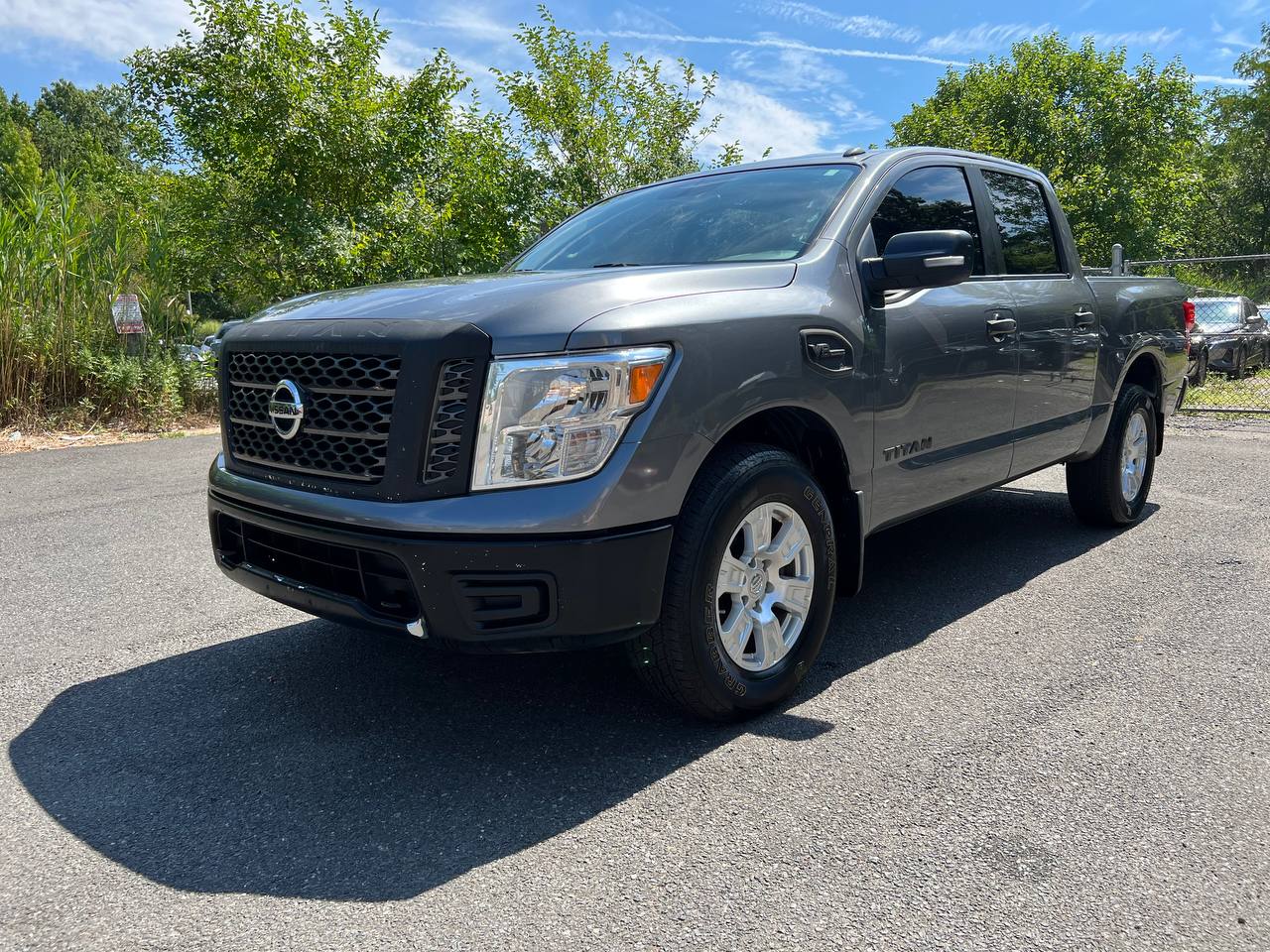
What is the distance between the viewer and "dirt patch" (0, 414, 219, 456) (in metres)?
9.44

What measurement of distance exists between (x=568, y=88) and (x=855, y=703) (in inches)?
540

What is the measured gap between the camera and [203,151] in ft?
40.0

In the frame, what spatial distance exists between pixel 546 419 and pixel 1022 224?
10.6ft

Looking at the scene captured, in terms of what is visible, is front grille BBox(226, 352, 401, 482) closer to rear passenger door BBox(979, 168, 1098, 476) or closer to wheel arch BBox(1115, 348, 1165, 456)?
rear passenger door BBox(979, 168, 1098, 476)

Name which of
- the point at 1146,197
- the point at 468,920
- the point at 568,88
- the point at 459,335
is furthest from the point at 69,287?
the point at 1146,197

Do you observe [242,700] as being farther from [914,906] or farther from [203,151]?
[203,151]

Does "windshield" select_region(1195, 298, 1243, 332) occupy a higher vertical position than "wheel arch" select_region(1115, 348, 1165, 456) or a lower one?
higher

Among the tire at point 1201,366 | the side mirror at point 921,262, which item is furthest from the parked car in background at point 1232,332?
the side mirror at point 921,262

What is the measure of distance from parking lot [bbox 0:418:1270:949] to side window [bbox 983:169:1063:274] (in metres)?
1.55

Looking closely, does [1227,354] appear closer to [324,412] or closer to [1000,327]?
[1000,327]

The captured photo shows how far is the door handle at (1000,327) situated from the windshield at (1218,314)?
15.0m

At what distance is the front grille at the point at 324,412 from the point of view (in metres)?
2.67

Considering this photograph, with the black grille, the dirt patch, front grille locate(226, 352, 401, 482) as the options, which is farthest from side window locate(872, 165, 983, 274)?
the dirt patch

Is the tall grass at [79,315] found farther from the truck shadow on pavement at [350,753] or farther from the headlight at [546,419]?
the headlight at [546,419]
